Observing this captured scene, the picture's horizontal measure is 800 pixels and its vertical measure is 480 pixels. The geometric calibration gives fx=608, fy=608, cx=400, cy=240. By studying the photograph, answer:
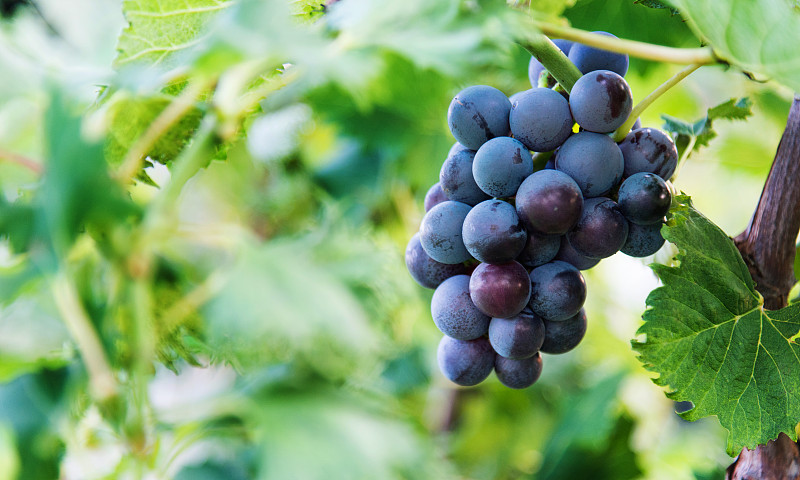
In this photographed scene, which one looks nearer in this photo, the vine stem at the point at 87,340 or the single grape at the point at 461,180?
the vine stem at the point at 87,340

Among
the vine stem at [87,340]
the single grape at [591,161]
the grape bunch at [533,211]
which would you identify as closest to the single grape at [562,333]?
the grape bunch at [533,211]

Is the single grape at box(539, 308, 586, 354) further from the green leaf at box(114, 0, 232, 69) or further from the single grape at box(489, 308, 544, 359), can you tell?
the green leaf at box(114, 0, 232, 69)

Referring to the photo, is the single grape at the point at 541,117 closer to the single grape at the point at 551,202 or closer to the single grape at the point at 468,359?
the single grape at the point at 551,202

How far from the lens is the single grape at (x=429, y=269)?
45cm

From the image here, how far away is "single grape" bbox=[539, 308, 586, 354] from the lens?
436 millimetres

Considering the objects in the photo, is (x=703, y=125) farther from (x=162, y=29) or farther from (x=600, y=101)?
(x=162, y=29)

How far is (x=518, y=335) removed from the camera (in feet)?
1.34

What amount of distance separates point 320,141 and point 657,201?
3.22 ft

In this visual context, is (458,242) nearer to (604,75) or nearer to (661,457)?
(604,75)

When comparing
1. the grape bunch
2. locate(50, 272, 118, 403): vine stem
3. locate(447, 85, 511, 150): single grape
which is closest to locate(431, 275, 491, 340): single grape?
the grape bunch

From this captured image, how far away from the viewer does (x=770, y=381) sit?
412 millimetres

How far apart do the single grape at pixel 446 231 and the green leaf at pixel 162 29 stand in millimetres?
207

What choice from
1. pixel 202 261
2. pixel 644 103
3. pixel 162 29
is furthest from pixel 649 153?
pixel 202 261

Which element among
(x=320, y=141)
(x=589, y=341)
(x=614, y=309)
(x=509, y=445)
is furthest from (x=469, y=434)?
(x=320, y=141)
